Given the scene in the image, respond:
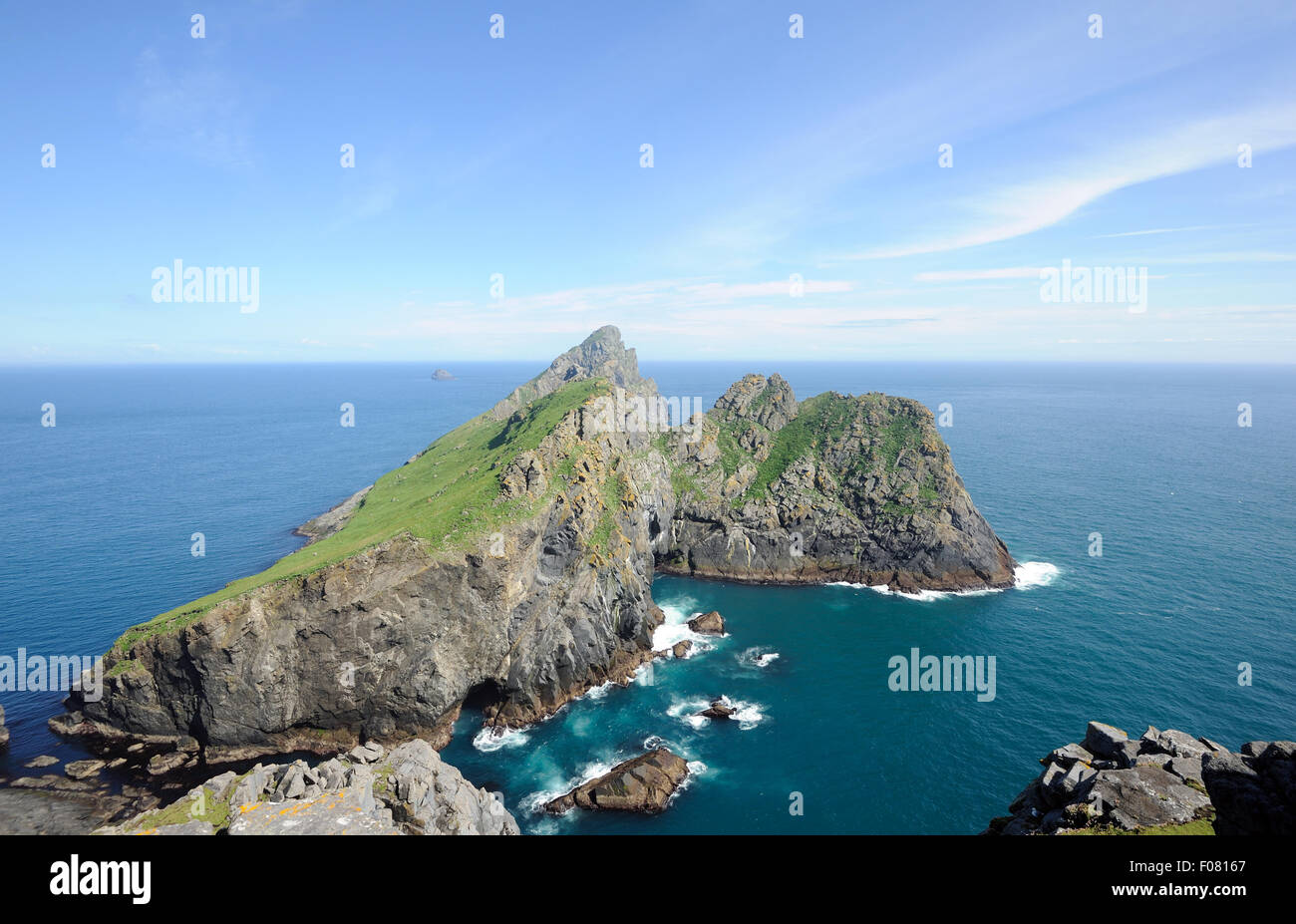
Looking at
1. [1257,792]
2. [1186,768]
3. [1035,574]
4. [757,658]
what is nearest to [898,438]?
[1035,574]

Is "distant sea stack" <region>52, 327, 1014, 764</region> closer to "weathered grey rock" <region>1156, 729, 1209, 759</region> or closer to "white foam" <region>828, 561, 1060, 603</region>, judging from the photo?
"white foam" <region>828, 561, 1060, 603</region>

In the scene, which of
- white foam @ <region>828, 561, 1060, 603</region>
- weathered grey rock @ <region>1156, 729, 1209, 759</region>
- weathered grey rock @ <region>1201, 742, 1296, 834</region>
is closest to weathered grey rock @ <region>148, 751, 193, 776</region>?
weathered grey rock @ <region>1201, 742, 1296, 834</region>

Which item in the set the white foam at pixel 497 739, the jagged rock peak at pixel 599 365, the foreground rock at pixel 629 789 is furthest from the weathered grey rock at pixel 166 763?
the jagged rock peak at pixel 599 365

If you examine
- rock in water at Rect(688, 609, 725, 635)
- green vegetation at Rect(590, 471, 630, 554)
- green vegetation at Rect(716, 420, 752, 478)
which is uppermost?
green vegetation at Rect(716, 420, 752, 478)

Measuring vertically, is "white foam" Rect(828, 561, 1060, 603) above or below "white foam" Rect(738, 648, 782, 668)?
above

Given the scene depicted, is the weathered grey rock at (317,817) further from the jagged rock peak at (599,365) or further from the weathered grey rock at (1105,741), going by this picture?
the jagged rock peak at (599,365)

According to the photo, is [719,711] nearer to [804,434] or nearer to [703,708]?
[703,708]

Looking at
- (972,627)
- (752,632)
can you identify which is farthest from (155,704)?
(972,627)
